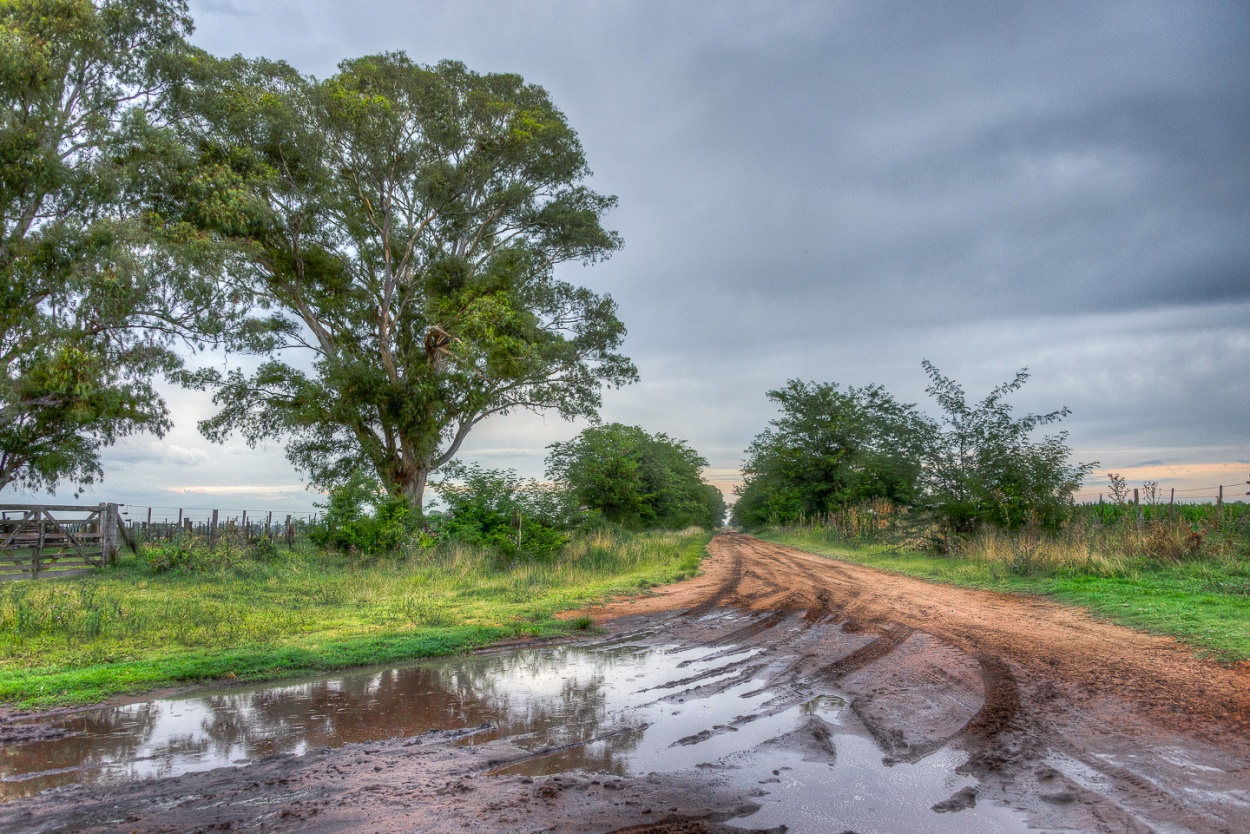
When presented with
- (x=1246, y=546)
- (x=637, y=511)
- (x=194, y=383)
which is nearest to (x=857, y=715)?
(x=1246, y=546)

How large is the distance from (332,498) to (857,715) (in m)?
18.3

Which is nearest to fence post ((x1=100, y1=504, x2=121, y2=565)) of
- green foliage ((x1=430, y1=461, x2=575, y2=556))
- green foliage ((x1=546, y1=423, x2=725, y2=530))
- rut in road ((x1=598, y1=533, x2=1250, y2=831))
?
green foliage ((x1=430, y1=461, x2=575, y2=556))

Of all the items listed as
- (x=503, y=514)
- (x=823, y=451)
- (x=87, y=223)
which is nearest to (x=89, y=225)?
(x=87, y=223)

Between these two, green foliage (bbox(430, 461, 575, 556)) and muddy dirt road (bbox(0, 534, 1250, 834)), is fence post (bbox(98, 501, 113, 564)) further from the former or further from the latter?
muddy dirt road (bbox(0, 534, 1250, 834))

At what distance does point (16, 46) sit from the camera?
17375 mm

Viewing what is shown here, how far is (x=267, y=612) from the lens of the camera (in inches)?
417

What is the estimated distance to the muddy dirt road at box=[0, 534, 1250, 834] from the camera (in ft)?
11.5

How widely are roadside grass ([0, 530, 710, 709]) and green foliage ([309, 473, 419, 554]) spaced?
2.38 feet

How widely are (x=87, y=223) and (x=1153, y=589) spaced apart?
26119mm

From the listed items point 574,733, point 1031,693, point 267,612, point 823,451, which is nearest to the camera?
point 574,733

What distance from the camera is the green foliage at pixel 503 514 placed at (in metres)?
18.1

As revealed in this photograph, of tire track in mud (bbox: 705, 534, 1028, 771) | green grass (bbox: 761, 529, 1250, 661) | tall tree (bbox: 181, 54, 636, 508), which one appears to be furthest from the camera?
tall tree (bbox: 181, 54, 636, 508)

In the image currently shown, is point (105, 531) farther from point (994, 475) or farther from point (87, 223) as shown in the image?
point (994, 475)

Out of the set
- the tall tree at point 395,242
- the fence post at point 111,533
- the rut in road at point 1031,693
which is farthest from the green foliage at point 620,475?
the rut in road at point 1031,693
